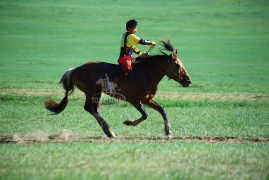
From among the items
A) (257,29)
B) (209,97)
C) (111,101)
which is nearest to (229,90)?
(209,97)

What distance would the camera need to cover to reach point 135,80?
11.3 m

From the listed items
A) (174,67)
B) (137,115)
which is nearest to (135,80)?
(174,67)

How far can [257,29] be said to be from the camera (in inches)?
2178

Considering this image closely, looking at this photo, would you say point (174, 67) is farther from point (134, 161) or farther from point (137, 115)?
point (134, 161)

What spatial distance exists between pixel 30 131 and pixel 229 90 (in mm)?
12754

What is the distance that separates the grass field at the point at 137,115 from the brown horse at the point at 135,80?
58 centimetres

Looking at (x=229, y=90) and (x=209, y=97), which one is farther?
(x=229, y=90)

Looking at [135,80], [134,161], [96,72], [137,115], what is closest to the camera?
[134,161]

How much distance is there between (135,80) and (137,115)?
331 cm

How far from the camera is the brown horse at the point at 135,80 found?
1125 centimetres

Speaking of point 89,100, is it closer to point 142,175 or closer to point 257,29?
point 142,175

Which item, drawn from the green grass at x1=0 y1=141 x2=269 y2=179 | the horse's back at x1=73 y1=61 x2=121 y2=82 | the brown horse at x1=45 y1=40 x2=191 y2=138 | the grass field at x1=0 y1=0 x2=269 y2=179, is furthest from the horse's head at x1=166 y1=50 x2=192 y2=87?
the green grass at x1=0 y1=141 x2=269 y2=179

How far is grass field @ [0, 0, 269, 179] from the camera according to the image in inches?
309

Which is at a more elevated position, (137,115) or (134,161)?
(134,161)
